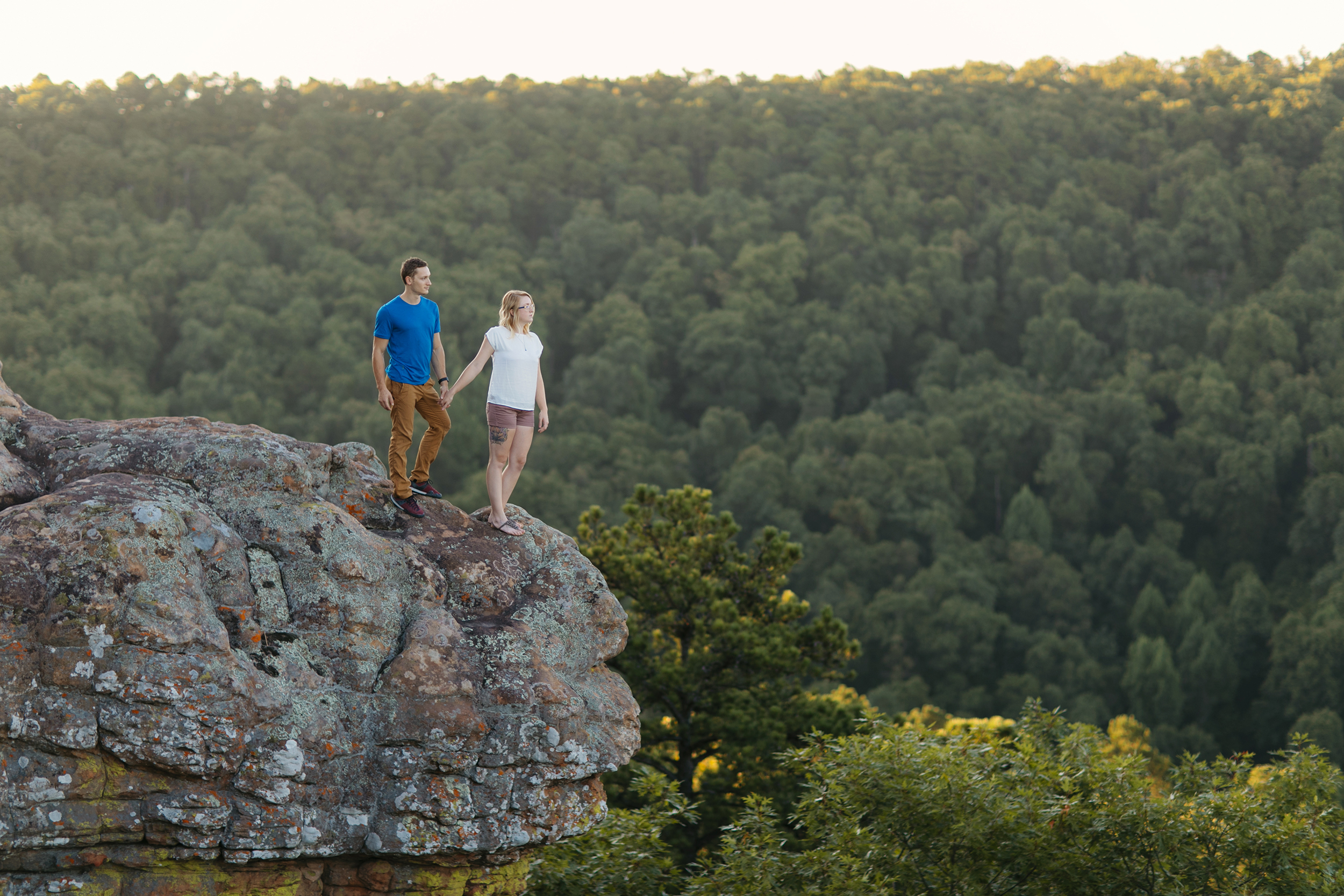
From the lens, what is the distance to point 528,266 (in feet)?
310

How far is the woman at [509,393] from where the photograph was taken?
9.32 meters

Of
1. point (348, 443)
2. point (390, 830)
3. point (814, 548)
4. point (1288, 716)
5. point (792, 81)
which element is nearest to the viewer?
point (390, 830)

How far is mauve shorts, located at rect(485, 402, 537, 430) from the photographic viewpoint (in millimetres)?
9531

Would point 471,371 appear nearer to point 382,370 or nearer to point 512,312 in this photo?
point 512,312

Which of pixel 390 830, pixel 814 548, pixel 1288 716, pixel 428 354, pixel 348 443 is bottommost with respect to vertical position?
pixel 1288 716

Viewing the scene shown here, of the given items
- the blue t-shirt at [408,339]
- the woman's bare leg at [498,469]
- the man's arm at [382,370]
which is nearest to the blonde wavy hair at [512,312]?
the blue t-shirt at [408,339]

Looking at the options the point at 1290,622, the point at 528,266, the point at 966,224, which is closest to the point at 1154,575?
the point at 1290,622

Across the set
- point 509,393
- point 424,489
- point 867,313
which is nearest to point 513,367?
point 509,393

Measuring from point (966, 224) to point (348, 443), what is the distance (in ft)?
324

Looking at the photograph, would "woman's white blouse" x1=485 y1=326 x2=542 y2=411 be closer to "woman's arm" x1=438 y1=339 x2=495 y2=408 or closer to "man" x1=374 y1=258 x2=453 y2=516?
"woman's arm" x1=438 y1=339 x2=495 y2=408

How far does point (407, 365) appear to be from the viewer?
9297mm

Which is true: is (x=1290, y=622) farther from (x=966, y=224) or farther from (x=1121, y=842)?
(x=1121, y=842)

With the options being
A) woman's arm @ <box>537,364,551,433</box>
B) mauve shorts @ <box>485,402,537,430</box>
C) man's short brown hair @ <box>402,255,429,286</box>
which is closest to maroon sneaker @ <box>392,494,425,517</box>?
mauve shorts @ <box>485,402,537,430</box>

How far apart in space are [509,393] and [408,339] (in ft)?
2.99
